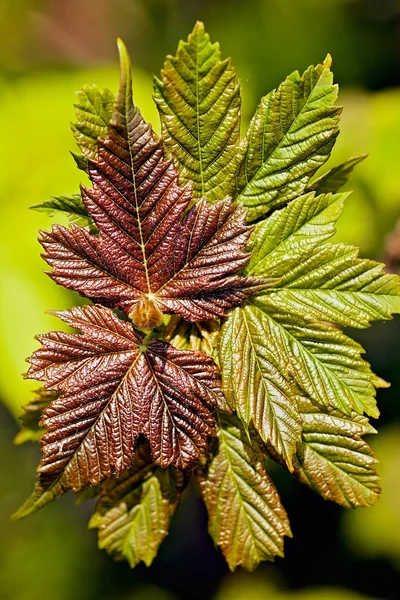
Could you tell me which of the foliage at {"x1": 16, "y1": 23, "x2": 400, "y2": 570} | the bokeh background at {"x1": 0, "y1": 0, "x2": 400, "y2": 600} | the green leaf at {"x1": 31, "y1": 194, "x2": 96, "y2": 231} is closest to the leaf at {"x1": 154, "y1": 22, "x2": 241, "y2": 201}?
the foliage at {"x1": 16, "y1": 23, "x2": 400, "y2": 570}

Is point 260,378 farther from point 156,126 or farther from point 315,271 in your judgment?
point 156,126

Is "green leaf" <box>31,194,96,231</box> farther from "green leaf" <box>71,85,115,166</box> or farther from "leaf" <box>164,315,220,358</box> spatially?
"leaf" <box>164,315,220,358</box>

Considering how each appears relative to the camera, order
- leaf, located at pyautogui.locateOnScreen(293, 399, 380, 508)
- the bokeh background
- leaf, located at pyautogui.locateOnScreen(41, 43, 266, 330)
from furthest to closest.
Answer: the bokeh background < leaf, located at pyautogui.locateOnScreen(293, 399, 380, 508) < leaf, located at pyautogui.locateOnScreen(41, 43, 266, 330)

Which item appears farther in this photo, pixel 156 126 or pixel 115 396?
pixel 156 126

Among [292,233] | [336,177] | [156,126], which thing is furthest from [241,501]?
[156,126]

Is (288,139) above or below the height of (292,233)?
above

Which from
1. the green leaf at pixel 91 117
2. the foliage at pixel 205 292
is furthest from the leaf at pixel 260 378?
the green leaf at pixel 91 117
